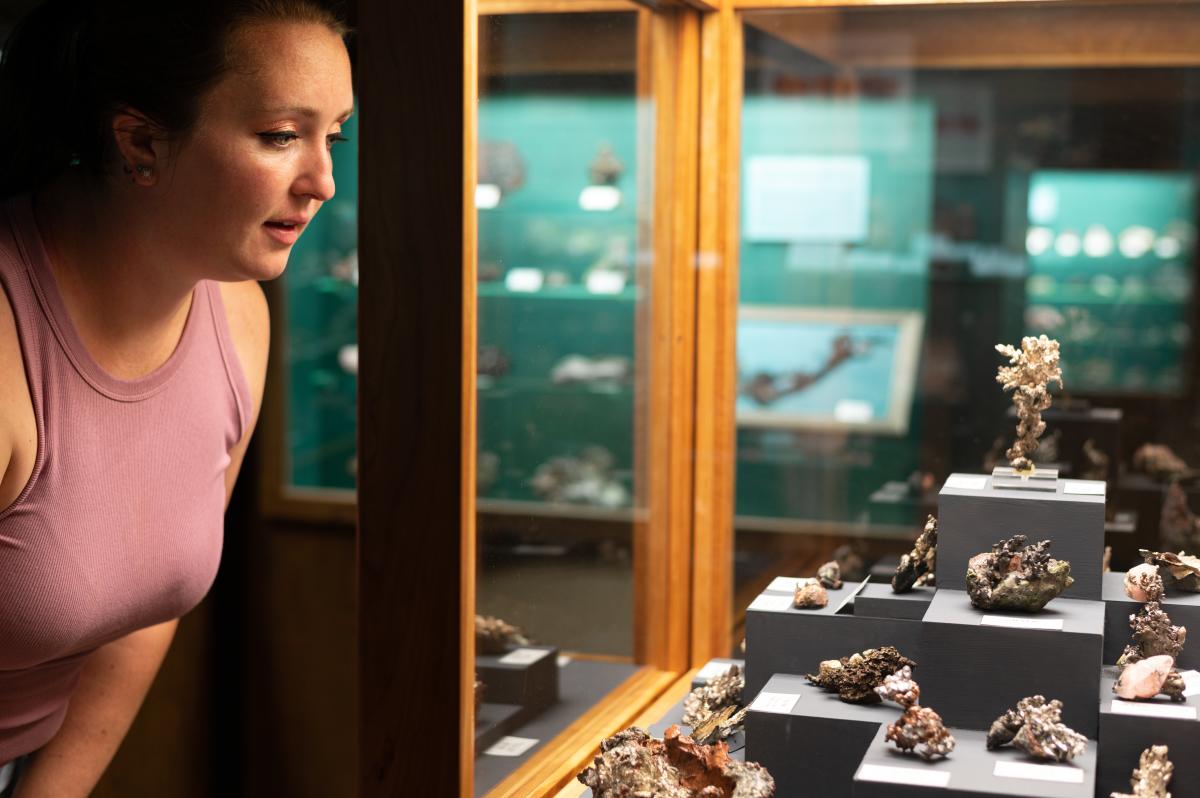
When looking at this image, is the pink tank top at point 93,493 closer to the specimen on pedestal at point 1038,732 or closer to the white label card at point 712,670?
the white label card at point 712,670

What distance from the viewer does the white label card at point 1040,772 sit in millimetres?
1600

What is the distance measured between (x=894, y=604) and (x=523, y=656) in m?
0.56

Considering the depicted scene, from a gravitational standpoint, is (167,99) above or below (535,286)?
above

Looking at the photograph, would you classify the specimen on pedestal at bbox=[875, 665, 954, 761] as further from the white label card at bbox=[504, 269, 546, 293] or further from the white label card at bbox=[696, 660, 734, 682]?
the white label card at bbox=[504, 269, 546, 293]

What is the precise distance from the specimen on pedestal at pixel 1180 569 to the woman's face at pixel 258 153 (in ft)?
4.37

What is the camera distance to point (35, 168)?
176 centimetres

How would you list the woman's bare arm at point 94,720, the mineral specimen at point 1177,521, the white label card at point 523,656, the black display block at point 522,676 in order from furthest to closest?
the mineral specimen at point 1177,521
the woman's bare arm at point 94,720
the white label card at point 523,656
the black display block at point 522,676

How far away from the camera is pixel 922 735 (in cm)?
166

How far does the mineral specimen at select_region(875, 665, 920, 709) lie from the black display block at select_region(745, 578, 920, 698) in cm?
16

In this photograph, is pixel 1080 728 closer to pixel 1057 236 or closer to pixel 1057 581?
pixel 1057 581

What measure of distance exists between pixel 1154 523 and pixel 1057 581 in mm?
702

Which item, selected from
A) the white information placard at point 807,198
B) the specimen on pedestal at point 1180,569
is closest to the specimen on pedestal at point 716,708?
the specimen on pedestal at point 1180,569

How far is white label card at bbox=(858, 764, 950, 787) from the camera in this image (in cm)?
157

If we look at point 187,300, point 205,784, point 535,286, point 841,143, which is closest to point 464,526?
point 187,300
